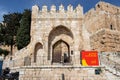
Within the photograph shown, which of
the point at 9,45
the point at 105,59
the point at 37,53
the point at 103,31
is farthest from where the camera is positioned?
the point at 9,45

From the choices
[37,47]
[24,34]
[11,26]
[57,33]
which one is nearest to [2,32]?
[11,26]

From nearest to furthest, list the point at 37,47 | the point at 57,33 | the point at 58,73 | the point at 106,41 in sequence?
the point at 58,73, the point at 37,47, the point at 57,33, the point at 106,41

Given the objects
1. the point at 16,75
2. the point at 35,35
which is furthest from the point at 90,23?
the point at 16,75

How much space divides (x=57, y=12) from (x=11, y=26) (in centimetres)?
1430

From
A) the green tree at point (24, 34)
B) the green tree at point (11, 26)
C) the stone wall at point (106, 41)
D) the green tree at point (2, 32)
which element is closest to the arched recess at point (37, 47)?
the stone wall at point (106, 41)

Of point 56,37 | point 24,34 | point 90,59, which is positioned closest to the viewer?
point 90,59

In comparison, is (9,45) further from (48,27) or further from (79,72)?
(79,72)

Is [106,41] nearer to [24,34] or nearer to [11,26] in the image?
[24,34]

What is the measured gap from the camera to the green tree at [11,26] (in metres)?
31.0

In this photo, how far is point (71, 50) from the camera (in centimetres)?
1966

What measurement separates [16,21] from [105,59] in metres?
20.5

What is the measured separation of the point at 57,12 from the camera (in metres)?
20.2

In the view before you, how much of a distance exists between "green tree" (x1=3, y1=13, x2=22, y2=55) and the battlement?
1226cm

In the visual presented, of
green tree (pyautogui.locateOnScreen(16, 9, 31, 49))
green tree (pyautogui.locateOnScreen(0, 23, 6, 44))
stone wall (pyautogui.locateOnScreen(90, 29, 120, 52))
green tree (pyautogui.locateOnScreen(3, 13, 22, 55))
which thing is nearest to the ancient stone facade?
stone wall (pyautogui.locateOnScreen(90, 29, 120, 52))
